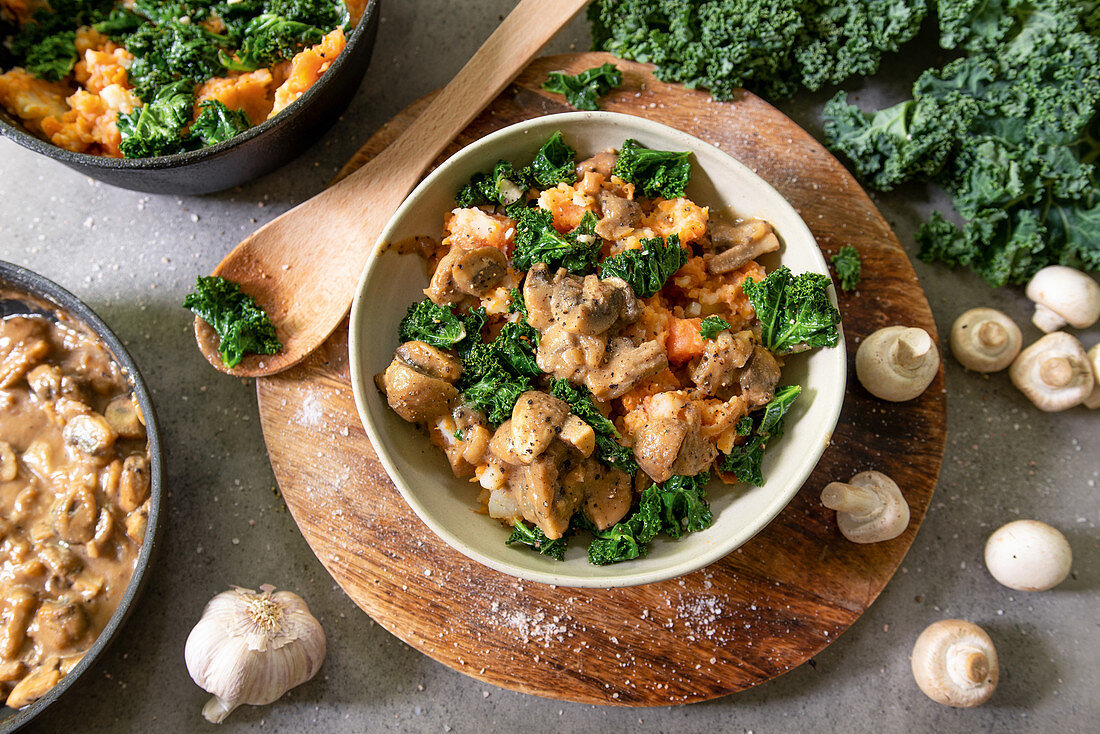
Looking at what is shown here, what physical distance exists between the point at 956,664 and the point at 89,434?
440 centimetres

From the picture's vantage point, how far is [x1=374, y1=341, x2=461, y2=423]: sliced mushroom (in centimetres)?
311

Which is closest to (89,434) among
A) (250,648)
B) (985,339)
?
(250,648)

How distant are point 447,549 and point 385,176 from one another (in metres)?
1.86

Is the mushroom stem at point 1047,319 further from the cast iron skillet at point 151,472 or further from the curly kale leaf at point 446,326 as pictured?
the cast iron skillet at point 151,472

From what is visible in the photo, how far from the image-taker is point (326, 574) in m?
4.12

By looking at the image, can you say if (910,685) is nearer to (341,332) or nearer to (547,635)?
(547,635)

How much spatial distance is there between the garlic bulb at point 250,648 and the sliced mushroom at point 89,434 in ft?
3.12

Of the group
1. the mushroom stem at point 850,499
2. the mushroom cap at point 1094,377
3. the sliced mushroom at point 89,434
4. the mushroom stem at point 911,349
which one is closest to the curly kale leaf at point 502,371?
the mushroom stem at point 850,499

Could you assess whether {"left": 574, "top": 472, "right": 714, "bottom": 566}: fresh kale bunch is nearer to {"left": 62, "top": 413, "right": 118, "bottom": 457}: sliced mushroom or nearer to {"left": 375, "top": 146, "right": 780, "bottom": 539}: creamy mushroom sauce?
{"left": 375, "top": 146, "right": 780, "bottom": 539}: creamy mushroom sauce

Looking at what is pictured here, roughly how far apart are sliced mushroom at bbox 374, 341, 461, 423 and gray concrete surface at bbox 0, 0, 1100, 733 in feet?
4.65

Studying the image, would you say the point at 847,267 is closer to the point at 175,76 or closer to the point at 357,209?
the point at 357,209

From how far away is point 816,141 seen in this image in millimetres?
3889

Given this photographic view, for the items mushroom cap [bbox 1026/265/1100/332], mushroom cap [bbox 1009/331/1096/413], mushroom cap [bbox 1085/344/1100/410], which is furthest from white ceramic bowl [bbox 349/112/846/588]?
mushroom cap [bbox 1085/344/1100/410]

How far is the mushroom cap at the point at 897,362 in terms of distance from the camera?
3.51m
